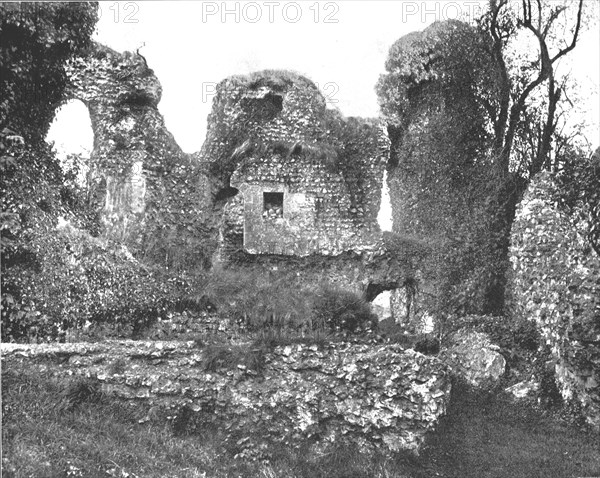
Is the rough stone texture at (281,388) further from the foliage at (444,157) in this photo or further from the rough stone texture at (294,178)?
the foliage at (444,157)

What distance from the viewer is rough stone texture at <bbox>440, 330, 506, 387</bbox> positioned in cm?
964

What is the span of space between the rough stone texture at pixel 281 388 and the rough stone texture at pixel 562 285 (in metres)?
1.83

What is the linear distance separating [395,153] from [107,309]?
25.1 feet

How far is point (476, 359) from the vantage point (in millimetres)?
9883

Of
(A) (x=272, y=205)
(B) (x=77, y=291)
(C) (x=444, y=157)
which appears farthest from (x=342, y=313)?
(C) (x=444, y=157)

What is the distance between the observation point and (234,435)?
7.46 m

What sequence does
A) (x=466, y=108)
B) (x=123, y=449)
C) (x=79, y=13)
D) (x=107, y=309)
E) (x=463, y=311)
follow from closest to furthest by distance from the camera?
(x=123, y=449)
(x=107, y=309)
(x=79, y=13)
(x=463, y=311)
(x=466, y=108)

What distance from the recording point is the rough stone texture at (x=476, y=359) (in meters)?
9.64

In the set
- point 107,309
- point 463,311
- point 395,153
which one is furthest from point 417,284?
point 107,309

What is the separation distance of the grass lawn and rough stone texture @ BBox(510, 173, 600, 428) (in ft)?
2.08

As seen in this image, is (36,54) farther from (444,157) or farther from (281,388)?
(444,157)

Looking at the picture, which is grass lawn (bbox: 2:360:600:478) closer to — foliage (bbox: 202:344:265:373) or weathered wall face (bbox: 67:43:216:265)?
foliage (bbox: 202:344:265:373)

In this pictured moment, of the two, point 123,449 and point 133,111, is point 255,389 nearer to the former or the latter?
point 123,449

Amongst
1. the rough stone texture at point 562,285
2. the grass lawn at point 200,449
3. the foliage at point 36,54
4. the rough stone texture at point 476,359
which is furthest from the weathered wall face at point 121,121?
the rough stone texture at point 562,285
